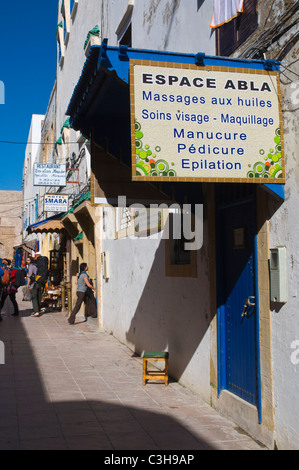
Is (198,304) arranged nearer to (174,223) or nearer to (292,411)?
(174,223)

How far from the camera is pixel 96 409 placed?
19.7 ft

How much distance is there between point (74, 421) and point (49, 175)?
1257 centimetres

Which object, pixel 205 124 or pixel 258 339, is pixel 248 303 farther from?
pixel 205 124

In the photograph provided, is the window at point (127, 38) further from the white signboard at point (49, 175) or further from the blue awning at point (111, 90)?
the white signboard at point (49, 175)

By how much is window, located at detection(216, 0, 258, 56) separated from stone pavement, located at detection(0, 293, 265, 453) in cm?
413

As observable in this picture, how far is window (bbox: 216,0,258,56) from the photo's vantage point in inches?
206

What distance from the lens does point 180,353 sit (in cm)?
737

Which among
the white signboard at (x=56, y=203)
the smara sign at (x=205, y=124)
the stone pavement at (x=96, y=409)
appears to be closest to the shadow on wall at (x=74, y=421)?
the stone pavement at (x=96, y=409)

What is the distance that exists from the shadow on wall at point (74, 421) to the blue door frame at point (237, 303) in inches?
30.9

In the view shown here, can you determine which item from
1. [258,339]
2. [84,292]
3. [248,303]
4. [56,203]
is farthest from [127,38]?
[258,339]

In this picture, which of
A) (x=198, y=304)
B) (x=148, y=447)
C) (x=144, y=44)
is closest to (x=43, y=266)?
(x=144, y=44)

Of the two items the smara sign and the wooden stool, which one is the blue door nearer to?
the smara sign

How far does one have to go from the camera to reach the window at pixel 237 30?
17.1 ft

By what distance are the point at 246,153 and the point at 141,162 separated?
0.94 meters
